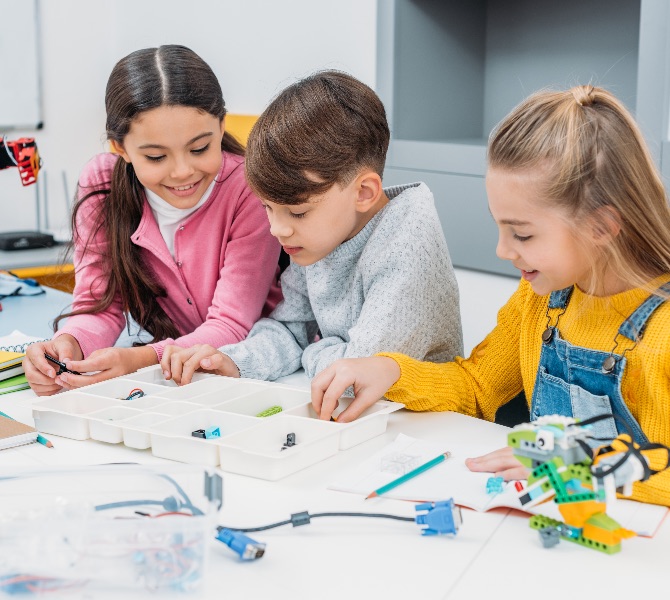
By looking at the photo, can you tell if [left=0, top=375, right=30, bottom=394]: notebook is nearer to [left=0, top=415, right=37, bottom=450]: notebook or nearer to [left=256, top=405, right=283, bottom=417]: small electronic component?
[left=0, top=415, right=37, bottom=450]: notebook

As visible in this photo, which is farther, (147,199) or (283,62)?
(283,62)

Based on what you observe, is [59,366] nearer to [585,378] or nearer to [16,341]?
[16,341]

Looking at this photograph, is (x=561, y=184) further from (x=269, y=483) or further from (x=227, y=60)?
(x=227, y=60)

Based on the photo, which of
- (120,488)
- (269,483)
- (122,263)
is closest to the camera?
(120,488)

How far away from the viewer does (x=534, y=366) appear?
3.72ft

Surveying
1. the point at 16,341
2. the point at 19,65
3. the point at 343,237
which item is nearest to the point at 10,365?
the point at 16,341

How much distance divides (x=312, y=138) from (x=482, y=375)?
0.39m

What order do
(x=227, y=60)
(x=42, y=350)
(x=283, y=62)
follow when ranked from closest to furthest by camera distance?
(x=42, y=350), (x=283, y=62), (x=227, y=60)

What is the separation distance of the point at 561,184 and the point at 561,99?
0.33 ft

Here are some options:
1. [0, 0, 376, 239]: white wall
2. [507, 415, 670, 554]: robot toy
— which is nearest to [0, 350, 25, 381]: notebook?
[507, 415, 670, 554]: robot toy

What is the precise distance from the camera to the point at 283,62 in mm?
2605

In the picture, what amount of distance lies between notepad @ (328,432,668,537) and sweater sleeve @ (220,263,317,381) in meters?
0.36

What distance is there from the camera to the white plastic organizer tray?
0.91 meters

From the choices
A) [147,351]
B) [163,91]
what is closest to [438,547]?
[147,351]
